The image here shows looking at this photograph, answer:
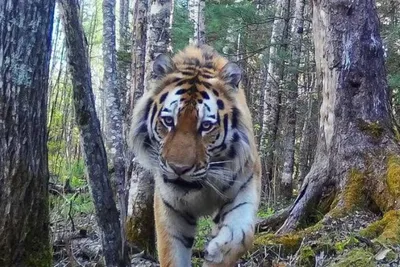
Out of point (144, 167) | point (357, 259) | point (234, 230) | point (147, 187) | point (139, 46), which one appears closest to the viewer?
point (234, 230)

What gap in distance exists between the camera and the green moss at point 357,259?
16.2 feet

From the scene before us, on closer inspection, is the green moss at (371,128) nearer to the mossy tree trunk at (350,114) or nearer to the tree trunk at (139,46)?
the mossy tree trunk at (350,114)

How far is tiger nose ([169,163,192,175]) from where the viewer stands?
391 centimetres

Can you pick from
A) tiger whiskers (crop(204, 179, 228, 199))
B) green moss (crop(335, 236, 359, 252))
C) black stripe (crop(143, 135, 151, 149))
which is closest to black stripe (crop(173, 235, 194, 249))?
tiger whiskers (crop(204, 179, 228, 199))

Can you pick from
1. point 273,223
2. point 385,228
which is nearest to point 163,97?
point 385,228

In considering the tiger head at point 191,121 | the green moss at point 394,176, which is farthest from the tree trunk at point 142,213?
the green moss at point 394,176

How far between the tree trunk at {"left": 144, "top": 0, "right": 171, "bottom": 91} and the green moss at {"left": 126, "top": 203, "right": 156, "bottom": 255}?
147 cm

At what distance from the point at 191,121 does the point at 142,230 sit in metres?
2.45

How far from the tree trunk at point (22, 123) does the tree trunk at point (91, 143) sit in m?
0.26

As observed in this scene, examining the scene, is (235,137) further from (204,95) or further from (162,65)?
(162,65)

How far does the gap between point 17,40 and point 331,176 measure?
13.8ft

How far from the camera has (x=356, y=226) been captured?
6164 mm

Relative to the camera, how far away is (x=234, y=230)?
14.1 feet

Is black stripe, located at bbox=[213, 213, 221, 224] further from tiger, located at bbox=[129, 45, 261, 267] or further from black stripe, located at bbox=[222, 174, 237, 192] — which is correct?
black stripe, located at bbox=[222, 174, 237, 192]
